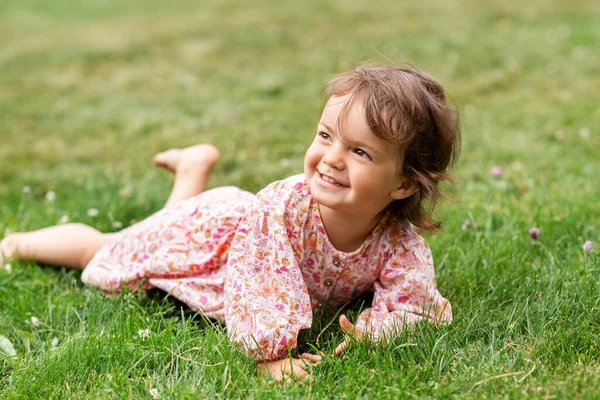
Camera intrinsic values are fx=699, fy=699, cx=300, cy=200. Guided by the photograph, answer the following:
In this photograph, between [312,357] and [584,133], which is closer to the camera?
[312,357]

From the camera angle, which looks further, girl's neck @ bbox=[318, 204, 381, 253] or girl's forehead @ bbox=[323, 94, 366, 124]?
girl's neck @ bbox=[318, 204, 381, 253]

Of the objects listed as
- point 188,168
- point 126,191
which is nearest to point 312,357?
point 188,168

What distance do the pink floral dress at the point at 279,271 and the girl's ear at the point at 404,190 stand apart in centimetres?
20

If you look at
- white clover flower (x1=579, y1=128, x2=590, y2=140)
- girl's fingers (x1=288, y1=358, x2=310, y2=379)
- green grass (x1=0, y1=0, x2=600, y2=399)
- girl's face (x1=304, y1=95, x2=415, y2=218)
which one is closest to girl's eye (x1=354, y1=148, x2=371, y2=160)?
girl's face (x1=304, y1=95, x2=415, y2=218)

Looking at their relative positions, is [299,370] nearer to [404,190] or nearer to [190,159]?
[404,190]

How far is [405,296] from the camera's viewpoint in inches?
113

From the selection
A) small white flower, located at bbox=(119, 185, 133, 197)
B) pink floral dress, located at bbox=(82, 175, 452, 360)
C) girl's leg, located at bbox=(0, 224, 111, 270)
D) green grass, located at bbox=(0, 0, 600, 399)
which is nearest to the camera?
green grass, located at bbox=(0, 0, 600, 399)

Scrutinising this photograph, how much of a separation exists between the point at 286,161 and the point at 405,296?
7.50 ft

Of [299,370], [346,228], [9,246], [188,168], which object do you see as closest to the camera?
[299,370]

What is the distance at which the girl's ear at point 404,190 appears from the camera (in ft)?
9.13

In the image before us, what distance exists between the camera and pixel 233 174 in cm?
493

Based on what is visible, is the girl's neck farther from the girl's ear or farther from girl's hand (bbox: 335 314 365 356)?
girl's hand (bbox: 335 314 365 356)

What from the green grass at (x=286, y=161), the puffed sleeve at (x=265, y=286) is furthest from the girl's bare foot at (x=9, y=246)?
the puffed sleeve at (x=265, y=286)

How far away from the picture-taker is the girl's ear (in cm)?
278
